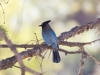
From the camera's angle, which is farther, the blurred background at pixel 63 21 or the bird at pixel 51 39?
the blurred background at pixel 63 21

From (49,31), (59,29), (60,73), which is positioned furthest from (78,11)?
(49,31)

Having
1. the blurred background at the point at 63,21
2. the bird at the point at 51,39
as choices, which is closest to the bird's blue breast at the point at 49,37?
the bird at the point at 51,39

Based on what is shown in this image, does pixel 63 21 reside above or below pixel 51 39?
above

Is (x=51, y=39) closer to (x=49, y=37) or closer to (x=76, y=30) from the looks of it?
(x=49, y=37)

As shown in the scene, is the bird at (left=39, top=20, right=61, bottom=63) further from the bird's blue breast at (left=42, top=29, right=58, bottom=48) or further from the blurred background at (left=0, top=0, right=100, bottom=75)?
the blurred background at (left=0, top=0, right=100, bottom=75)

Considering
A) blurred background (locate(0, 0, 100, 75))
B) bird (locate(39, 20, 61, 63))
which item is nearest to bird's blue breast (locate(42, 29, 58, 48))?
bird (locate(39, 20, 61, 63))

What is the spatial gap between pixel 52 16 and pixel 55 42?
24.0 feet

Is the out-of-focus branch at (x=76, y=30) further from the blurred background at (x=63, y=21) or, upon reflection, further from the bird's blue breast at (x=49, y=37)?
the blurred background at (x=63, y=21)

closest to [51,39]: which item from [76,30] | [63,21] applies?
[76,30]

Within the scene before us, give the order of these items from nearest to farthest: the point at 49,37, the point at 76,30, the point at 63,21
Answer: the point at 76,30 < the point at 49,37 < the point at 63,21

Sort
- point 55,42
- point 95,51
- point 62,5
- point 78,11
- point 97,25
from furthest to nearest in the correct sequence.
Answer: point 78,11 < point 62,5 < point 95,51 < point 97,25 < point 55,42

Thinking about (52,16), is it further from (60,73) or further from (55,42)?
(55,42)

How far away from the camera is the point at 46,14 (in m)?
9.38

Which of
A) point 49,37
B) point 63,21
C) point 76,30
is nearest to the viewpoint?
point 76,30
